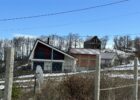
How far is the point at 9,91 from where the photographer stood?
498 cm

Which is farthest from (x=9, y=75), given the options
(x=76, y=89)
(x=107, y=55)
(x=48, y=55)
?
(x=107, y=55)

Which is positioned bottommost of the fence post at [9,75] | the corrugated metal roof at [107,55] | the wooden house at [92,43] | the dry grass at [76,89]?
the corrugated metal roof at [107,55]

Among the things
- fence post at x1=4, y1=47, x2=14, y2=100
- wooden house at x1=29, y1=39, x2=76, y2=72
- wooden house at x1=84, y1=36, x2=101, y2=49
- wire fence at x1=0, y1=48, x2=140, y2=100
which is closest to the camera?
fence post at x1=4, y1=47, x2=14, y2=100

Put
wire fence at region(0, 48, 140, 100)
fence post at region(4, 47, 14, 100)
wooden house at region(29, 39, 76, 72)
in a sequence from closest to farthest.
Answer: fence post at region(4, 47, 14, 100), wire fence at region(0, 48, 140, 100), wooden house at region(29, 39, 76, 72)

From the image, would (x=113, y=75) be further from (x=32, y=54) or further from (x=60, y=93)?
(x=32, y=54)

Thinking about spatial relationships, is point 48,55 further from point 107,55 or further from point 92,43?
point 107,55

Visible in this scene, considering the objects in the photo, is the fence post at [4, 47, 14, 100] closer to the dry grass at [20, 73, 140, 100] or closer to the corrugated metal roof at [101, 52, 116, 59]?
the dry grass at [20, 73, 140, 100]

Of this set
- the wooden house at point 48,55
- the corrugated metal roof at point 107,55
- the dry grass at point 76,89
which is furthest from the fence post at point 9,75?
the corrugated metal roof at point 107,55

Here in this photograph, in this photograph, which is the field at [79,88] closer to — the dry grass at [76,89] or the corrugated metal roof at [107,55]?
the dry grass at [76,89]

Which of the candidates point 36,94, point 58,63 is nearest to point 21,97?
point 36,94

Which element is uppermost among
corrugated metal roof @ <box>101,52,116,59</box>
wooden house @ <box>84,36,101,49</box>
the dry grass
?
wooden house @ <box>84,36,101,49</box>

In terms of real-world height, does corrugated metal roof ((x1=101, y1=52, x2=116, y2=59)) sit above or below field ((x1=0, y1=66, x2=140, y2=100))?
below

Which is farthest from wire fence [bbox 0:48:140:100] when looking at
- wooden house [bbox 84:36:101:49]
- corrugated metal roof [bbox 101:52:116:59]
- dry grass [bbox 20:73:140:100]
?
corrugated metal roof [bbox 101:52:116:59]

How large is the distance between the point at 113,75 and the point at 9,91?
553cm
